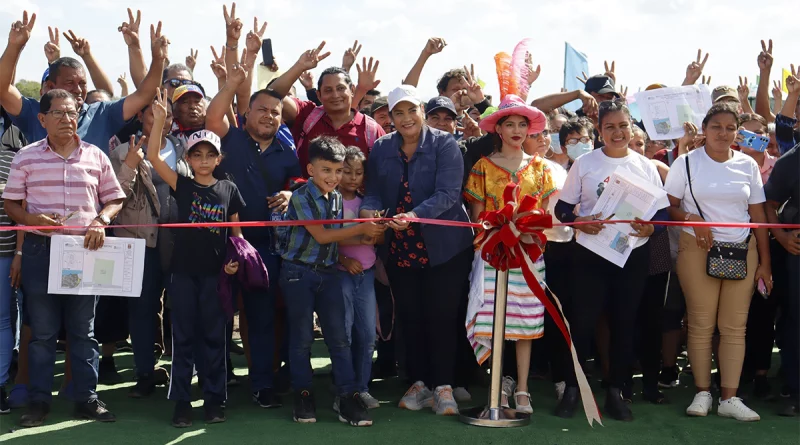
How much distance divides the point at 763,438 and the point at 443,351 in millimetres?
2064

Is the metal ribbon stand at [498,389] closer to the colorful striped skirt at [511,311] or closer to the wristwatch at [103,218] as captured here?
the colorful striped skirt at [511,311]

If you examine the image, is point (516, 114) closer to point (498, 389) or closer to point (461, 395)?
point (498, 389)

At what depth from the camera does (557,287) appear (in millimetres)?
5871

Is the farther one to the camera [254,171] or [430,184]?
[254,171]

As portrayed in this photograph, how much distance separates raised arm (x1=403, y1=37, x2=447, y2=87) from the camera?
6944 mm

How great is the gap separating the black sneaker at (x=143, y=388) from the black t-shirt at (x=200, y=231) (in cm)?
112

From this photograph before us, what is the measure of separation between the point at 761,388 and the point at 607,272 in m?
1.73

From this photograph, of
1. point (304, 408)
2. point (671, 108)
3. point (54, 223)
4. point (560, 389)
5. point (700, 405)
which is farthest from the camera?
point (671, 108)

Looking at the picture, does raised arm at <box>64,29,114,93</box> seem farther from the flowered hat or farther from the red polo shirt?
the flowered hat

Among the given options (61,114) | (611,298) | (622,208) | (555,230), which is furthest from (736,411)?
(61,114)

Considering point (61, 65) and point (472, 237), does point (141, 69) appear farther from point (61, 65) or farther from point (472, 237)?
point (472, 237)

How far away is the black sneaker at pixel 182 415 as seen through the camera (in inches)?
200

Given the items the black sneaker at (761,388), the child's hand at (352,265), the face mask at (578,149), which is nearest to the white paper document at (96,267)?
the child's hand at (352,265)

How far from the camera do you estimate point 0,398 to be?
5258mm
